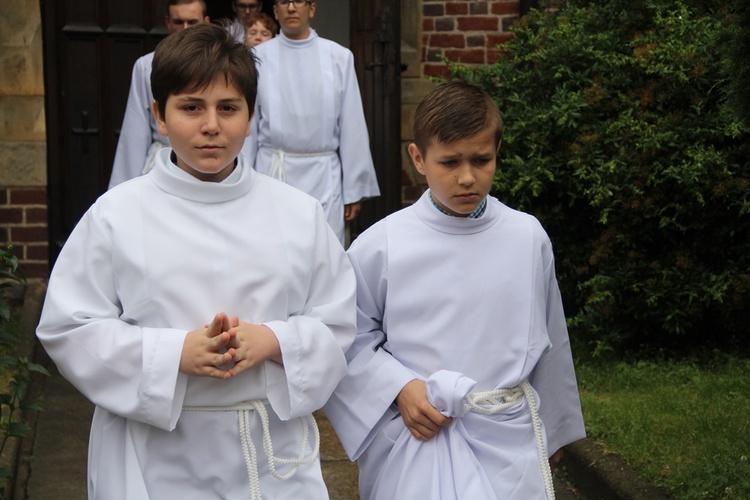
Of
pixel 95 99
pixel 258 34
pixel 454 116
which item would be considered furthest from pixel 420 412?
pixel 95 99

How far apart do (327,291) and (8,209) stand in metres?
5.21

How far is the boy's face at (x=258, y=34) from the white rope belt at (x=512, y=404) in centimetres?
417

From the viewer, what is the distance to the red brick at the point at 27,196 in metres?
7.87

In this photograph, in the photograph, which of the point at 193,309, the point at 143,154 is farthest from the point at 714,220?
the point at 193,309

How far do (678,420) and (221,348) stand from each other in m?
3.07

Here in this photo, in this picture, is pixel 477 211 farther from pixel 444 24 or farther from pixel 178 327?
pixel 444 24

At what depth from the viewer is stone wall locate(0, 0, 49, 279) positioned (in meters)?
7.77

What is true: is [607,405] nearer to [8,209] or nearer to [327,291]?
[327,291]

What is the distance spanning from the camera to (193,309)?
2.97 meters

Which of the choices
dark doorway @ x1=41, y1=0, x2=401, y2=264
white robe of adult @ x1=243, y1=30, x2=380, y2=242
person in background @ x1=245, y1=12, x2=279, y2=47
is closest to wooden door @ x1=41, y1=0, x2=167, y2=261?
dark doorway @ x1=41, y1=0, x2=401, y2=264

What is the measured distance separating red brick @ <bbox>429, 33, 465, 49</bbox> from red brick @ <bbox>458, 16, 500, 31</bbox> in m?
0.07

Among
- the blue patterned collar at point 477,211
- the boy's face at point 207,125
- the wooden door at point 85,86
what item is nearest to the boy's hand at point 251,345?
the boy's face at point 207,125

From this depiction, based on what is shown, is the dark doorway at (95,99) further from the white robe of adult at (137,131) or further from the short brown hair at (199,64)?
the short brown hair at (199,64)

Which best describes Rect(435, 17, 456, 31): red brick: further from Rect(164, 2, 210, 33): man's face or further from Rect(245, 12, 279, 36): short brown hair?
Rect(164, 2, 210, 33): man's face
